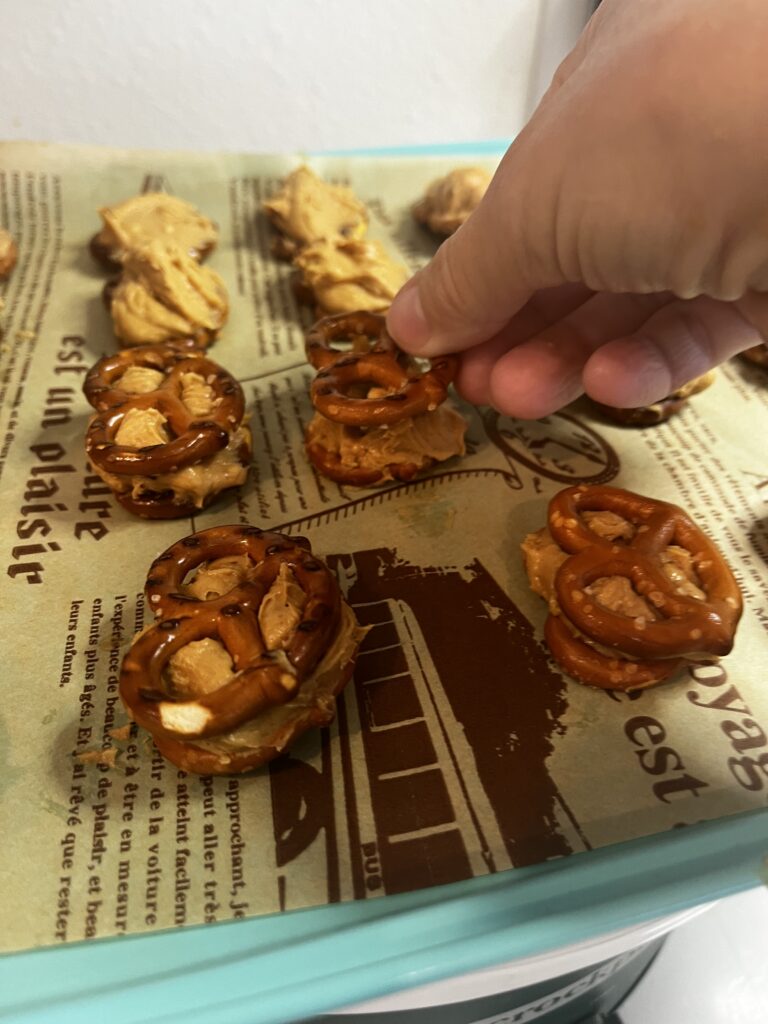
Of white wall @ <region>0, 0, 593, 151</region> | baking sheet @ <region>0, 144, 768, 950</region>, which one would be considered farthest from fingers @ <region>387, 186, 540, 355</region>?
white wall @ <region>0, 0, 593, 151</region>

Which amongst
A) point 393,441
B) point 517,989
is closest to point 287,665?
point 517,989

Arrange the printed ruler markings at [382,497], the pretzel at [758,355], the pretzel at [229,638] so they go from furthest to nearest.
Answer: the pretzel at [758,355]
the printed ruler markings at [382,497]
the pretzel at [229,638]

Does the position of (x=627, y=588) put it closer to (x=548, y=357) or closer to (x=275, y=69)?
(x=548, y=357)

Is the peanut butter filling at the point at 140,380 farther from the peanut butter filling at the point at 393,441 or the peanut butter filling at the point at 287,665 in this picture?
the peanut butter filling at the point at 287,665

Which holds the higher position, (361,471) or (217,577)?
(361,471)

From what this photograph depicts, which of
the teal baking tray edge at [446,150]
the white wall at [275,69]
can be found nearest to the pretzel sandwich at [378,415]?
the teal baking tray edge at [446,150]

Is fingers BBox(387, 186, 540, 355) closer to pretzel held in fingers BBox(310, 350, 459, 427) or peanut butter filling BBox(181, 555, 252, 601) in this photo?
pretzel held in fingers BBox(310, 350, 459, 427)

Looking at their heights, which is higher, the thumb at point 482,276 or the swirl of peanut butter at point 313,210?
the swirl of peanut butter at point 313,210
